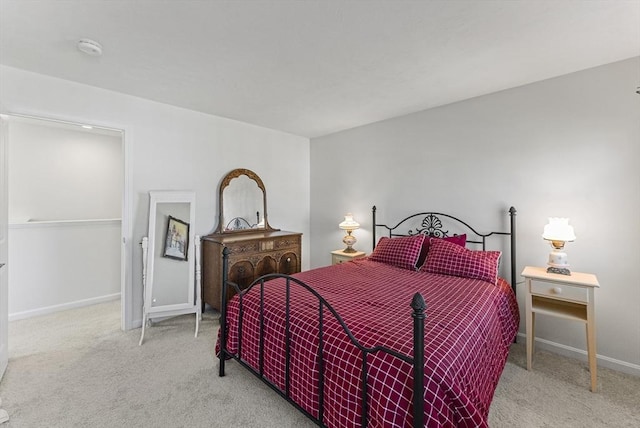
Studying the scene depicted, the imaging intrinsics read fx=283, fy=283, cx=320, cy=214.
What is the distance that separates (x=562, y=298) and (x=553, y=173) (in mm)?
1143

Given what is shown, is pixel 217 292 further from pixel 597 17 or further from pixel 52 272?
pixel 597 17

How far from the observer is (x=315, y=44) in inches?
81.1

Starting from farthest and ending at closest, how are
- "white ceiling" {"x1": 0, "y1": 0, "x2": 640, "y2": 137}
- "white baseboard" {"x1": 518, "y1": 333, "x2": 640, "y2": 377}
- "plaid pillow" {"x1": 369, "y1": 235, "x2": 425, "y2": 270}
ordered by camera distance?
"plaid pillow" {"x1": 369, "y1": 235, "x2": 425, "y2": 270}, "white baseboard" {"x1": 518, "y1": 333, "x2": 640, "y2": 377}, "white ceiling" {"x1": 0, "y1": 0, "x2": 640, "y2": 137}

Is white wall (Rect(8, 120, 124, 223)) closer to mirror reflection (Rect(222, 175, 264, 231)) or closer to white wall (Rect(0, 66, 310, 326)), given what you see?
white wall (Rect(0, 66, 310, 326))

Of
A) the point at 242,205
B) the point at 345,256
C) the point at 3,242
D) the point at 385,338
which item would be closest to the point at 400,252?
the point at 345,256

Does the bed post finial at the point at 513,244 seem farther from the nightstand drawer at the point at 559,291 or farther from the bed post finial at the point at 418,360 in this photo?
the bed post finial at the point at 418,360

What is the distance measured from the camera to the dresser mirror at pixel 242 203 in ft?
12.4

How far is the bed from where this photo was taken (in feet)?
3.90

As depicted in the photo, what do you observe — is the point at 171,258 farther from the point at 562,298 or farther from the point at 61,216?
the point at 562,298


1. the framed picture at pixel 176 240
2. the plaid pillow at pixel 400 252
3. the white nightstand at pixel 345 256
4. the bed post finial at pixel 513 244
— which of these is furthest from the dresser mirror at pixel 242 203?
the bed post finial at pixel 513 244

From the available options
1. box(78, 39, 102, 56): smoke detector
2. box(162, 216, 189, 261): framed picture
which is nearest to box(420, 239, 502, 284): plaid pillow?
box(162, 216, 189, 261): framed picture

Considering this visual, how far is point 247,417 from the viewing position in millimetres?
1787

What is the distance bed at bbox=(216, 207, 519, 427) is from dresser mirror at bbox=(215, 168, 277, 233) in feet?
5.41

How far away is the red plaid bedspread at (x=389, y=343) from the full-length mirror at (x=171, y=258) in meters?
1.16
